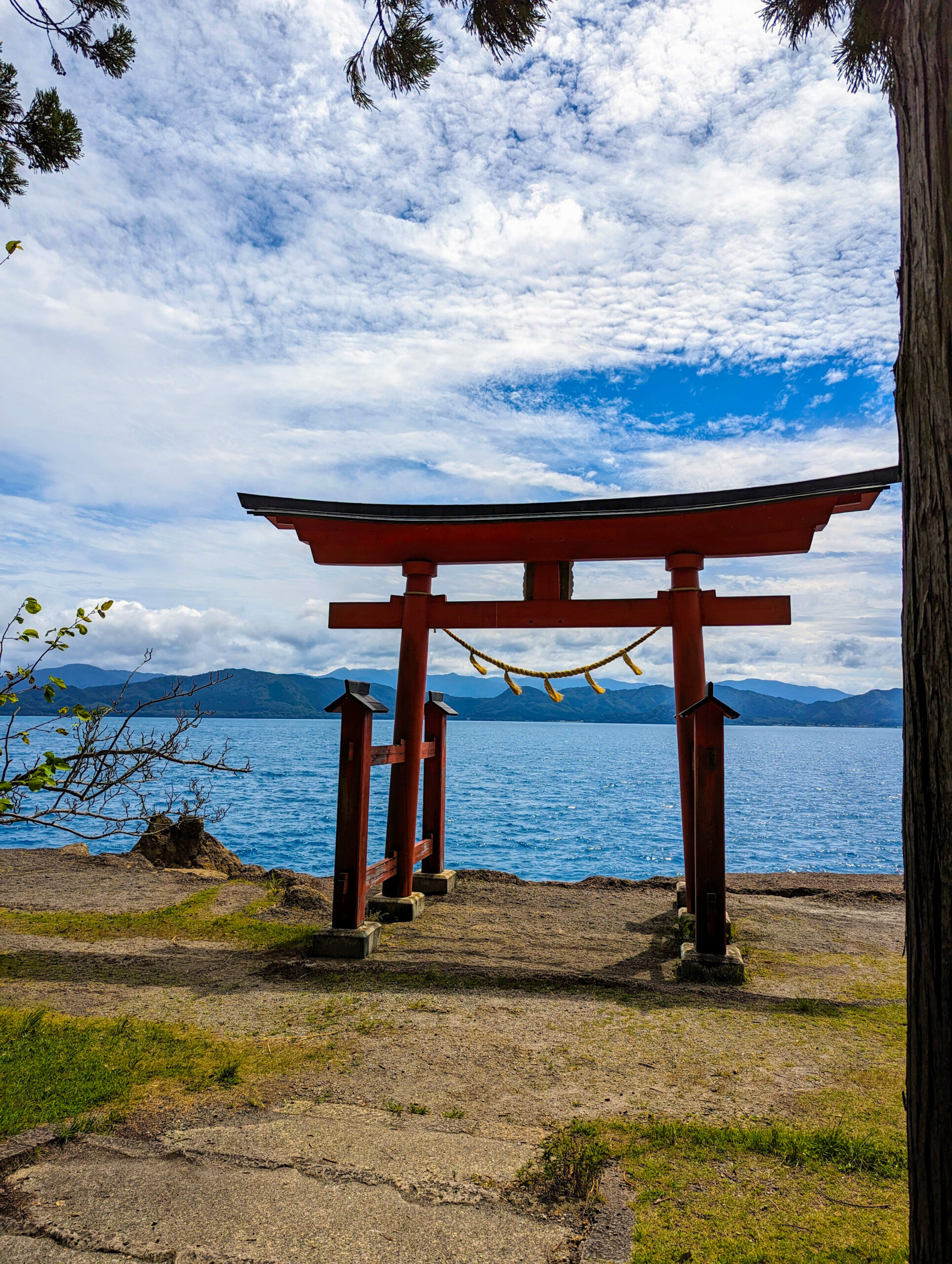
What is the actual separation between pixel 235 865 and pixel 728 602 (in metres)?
7.22

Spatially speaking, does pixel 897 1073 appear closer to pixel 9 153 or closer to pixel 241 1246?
pixel 241 1246

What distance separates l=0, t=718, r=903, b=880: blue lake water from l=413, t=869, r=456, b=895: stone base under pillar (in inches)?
147

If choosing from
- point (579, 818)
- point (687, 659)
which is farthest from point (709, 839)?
point (579, 818)

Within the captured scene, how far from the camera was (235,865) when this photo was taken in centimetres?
991

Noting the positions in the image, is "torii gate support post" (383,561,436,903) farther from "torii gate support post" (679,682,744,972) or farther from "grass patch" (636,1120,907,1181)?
"grass patch" (636,1120,907,1181)

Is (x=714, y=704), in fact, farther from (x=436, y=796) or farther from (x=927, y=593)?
(x=927, y=593)

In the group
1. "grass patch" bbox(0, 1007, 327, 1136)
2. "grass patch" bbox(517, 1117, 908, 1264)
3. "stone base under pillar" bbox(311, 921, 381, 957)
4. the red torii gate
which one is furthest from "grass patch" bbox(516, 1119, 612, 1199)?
the red torii gate

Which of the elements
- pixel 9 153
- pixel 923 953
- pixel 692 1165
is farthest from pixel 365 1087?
pixel 9 153

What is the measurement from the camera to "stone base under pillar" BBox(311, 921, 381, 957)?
580cm

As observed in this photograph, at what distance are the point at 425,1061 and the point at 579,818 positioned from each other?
2652cm

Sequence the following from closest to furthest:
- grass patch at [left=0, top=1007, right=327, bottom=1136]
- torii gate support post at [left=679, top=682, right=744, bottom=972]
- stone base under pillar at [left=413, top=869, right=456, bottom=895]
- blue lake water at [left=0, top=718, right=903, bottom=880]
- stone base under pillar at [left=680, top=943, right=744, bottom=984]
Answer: grass patch at [left=0, top=1007, right=327, bottom=1136] < stone base under pillar at [left=680, top=943, right=744, bottom=984] < torii gate support post at [left=679, top=682, right=744, bottom=972] < stone base under pillar at [left=413, top=869, right=456, bottom=895] < blue lake water at [left=0, top=718, right=903, bottom=880]

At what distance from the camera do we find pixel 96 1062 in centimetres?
373

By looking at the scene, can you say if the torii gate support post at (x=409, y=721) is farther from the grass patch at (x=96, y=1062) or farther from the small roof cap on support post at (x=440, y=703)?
the grass patch at (x=96, y=1062)

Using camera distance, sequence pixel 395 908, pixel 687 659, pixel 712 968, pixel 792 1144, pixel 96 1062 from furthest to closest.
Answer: pixel 395 908, pixel 687 659, pixel 712 968, pixel 96 1062, pixel 792 1144
